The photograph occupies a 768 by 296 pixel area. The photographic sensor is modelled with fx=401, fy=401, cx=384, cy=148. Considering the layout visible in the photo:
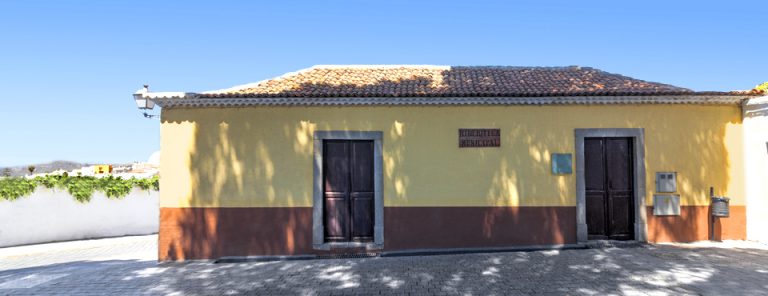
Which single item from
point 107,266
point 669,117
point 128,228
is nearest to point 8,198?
point 128,228

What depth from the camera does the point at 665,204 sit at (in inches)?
314

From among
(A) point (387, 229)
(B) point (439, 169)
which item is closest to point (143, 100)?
(A) point (387, 229)

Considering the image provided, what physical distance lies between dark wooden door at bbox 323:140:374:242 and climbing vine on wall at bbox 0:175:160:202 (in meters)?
10.8

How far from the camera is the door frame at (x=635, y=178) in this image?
26.0 ft

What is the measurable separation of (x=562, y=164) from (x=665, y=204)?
2.21 metres

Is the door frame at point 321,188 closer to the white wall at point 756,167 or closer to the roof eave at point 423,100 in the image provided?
the roof eave at point 423,100

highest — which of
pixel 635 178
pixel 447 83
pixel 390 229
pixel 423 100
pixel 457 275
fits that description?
pixel 447 83

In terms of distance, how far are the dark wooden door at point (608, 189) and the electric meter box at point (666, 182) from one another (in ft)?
1.54

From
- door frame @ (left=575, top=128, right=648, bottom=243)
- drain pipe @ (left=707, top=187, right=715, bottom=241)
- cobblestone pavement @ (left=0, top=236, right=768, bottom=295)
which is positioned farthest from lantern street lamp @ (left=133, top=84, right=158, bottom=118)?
drain pipe @ (left=707, top=187, right=715, bottom=241)

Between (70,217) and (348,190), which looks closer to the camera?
(348,190)

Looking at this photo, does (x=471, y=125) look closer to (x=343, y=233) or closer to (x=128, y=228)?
(x=343, y=233)

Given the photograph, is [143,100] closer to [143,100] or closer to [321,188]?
[143,100]

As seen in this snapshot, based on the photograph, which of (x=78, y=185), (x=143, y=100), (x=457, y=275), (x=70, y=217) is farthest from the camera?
(x=78, y=185)

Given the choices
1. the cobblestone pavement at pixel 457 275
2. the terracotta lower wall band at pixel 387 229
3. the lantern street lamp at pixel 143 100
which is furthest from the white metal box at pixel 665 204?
the lantern street lamp at pixel 143 100
